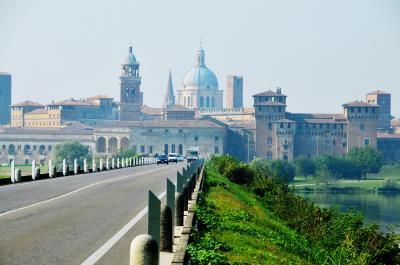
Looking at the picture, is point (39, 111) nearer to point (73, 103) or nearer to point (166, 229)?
point (73, 103)

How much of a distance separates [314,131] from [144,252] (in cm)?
14604

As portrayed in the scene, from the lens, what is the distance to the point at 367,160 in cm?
13088

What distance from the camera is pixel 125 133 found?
514 ft

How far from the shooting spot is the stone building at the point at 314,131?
152 metres

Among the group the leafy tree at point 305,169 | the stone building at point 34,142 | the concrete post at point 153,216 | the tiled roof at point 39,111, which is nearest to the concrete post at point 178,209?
the concrete post at point 153,216

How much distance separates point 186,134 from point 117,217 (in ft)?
455

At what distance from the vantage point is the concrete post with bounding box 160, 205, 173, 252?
1042cm

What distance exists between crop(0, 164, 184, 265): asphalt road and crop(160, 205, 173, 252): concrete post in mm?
409

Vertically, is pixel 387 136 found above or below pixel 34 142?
above

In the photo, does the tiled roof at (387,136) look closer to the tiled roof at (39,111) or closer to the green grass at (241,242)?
the tiled roof at (39,111)

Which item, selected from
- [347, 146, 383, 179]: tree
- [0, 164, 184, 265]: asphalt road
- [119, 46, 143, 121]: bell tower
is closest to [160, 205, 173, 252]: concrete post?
[0, 164, 184, 265]: asphalt road

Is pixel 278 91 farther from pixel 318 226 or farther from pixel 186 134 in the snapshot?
pixel 318 226

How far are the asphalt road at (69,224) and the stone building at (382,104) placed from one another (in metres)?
173

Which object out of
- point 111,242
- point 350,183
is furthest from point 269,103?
point 111,242
